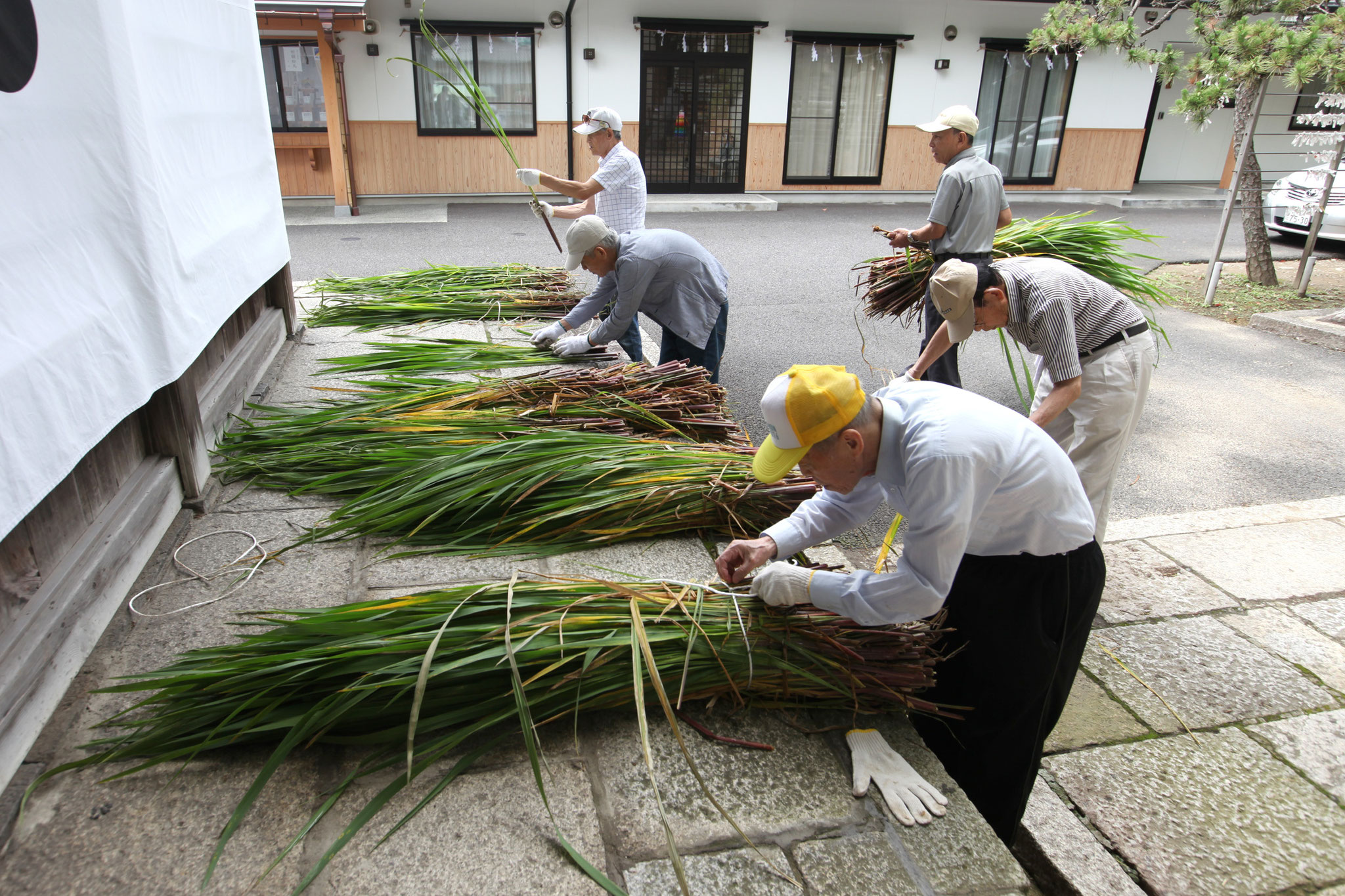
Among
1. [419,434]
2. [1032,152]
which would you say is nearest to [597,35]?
[1032,152]

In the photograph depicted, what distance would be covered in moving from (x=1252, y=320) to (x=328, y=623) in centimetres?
835

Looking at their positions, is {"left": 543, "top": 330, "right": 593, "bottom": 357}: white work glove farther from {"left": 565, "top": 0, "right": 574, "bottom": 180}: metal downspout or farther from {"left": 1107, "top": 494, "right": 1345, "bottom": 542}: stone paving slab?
{"left": 565, "top": 0, "right": 574, "bottom": 180}: metal downspout

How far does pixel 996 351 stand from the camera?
21.1 feet

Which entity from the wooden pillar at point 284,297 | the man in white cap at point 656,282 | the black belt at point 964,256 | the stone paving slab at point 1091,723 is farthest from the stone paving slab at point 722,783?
the wooden pillar at point 284,297

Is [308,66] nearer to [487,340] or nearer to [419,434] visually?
[487,340]

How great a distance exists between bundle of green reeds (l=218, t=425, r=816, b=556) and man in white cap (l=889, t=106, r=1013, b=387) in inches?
80.3

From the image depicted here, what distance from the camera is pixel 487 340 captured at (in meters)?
4.64

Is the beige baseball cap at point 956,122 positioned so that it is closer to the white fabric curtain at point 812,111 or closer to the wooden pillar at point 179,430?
the wooden pillar at point 179,430

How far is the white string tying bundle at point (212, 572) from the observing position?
2.39m

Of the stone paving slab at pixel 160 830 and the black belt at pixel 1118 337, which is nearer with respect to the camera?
the stone paving slab at pixel 160 830

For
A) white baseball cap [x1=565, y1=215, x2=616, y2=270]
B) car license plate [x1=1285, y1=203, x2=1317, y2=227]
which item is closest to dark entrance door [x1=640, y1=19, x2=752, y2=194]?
car license plate [x1=1285, y1=203, x2=1317, y2=227]

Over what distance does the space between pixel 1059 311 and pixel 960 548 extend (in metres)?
1.48

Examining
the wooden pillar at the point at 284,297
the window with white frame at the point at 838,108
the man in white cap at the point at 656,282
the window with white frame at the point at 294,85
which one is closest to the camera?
the man in white cap at the point at 656,282

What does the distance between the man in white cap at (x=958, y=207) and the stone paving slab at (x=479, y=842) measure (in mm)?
3245
